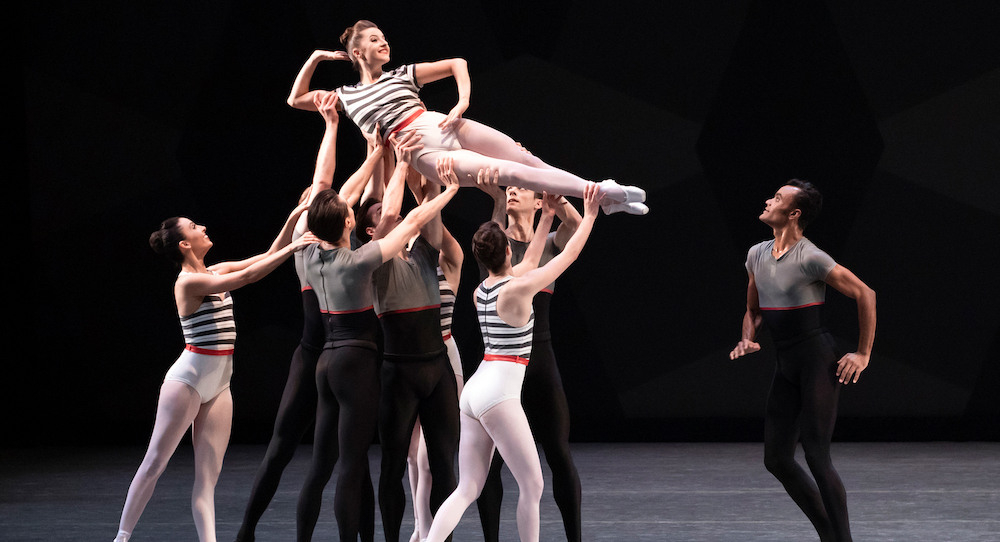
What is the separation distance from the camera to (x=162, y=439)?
354cm

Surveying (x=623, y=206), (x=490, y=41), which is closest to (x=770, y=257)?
(x=623, y=206)

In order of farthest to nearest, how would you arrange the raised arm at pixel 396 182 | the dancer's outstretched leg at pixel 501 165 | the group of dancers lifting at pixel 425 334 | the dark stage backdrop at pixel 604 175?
the dark stage backdrop at pixel 604 175 → the raised arm at pixel 396 182 → the group of dancers lifting at pixel 425 334 → the dancer's outstretched leg at pixel 501 165

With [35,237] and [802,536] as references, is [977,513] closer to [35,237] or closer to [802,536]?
[802,536]

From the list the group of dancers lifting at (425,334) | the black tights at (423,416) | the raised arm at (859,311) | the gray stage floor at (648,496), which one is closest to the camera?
the group of dancers lifting at (425,334)

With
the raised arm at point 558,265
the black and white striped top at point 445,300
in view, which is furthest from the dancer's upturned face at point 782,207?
the black and white striped top at point 445,300

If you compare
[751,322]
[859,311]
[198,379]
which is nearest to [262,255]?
[198,379]

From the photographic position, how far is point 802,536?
4.05 metres

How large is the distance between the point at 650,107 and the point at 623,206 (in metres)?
4.04

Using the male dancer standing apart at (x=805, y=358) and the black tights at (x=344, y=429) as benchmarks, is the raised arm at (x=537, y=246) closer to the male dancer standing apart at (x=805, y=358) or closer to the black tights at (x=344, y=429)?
the black tights at (x=344, y=429)

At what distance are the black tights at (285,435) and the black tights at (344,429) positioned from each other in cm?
27

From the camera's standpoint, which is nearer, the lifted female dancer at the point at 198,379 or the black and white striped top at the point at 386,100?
the black and white striped top at the point at 386,100

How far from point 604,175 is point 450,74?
12.4ft

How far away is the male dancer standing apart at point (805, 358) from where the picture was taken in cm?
347

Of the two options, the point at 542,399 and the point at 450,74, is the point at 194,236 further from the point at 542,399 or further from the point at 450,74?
the point at 542,399
